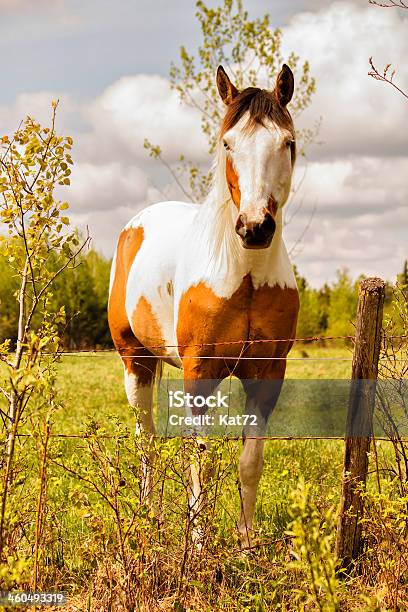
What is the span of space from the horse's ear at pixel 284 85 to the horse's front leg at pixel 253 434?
65.4 inches

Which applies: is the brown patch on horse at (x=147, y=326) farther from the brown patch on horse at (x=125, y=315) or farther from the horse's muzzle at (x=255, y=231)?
the horse's muzzle at (x=255, y=231)

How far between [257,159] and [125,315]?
235 cm

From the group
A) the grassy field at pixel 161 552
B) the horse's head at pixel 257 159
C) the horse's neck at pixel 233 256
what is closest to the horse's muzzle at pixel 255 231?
the horse's head at pixel 257 159

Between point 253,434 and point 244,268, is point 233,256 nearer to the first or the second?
point 244,268

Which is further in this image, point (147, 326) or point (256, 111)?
point (147, 326)

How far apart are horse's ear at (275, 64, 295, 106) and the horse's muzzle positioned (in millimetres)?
983

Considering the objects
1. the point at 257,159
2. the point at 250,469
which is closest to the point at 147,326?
the point at 250,469

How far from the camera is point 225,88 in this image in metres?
3.92

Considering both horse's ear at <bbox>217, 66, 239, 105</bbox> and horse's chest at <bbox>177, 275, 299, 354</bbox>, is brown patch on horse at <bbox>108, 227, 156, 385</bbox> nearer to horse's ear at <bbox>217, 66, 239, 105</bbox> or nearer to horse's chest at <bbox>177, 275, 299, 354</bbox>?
horse's chest at <bbox>177, 275, 299, 354</bbox>

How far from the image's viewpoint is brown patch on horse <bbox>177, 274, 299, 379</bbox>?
3.73 metres

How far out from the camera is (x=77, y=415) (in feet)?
31.3

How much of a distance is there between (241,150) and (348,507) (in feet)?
6.42

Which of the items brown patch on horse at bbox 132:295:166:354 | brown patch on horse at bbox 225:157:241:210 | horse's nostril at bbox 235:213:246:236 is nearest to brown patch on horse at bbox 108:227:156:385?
brown patch on horse at bbox 132:295:166:354

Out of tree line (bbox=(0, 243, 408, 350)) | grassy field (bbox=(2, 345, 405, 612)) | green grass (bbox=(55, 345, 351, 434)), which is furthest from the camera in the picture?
tree line (bbox=(0, 243, 408, 350))
